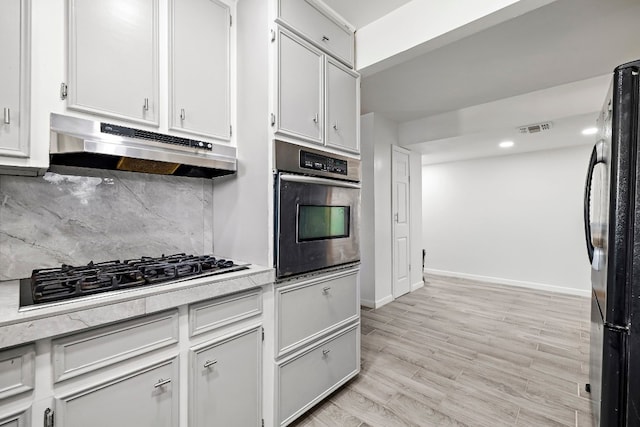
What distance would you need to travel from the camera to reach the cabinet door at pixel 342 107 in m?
1.95

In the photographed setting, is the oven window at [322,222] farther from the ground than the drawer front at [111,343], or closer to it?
farther from the ground

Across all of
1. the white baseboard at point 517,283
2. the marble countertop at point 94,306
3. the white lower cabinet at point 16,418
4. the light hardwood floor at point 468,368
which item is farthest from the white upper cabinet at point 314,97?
the white baseboard at point 517,283

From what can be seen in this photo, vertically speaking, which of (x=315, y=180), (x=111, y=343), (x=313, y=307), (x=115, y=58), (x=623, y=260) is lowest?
(x=313, y=307)

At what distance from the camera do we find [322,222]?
1839mm

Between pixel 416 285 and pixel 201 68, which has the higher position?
pixel 201 68

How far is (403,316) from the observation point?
3602 millimetres

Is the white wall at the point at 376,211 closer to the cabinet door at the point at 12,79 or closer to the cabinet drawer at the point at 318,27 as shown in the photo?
the cabinet drawer at the point at 318,27

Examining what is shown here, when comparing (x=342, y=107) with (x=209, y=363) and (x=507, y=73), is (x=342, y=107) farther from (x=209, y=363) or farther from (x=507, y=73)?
(x=507, y=73)

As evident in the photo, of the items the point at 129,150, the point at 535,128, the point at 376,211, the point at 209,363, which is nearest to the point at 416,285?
the point at 376,211

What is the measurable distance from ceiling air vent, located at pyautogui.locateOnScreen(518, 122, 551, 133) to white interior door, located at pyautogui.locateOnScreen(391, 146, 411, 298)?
4.99 feet

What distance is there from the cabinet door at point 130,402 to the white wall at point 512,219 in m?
5.54

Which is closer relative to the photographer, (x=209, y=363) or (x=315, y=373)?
(x=209, y=363)

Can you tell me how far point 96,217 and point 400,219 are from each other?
12.5 feet

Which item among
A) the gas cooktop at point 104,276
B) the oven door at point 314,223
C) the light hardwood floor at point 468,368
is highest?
the oven door at point 314,223
